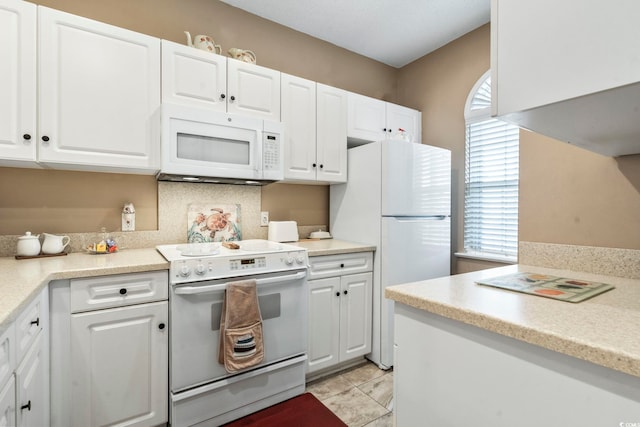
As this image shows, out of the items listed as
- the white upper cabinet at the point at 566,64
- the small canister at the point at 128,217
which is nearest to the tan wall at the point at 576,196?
the white upper cabinet at the point at 566,64

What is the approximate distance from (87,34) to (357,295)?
2.32m

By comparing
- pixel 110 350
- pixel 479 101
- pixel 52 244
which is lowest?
pixel 110 350

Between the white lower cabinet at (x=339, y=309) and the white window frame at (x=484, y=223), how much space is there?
1.05 meters

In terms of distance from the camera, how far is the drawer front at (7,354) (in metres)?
0.88

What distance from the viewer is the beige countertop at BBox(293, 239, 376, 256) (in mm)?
2152

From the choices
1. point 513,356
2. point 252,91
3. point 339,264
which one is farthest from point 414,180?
point 513,356

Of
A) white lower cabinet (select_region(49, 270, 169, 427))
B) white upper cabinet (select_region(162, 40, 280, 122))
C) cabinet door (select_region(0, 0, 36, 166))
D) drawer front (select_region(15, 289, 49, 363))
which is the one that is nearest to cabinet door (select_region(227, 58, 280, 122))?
white upper cabinet (select_region(162, 40, 280, 122))

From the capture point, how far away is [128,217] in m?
2.09

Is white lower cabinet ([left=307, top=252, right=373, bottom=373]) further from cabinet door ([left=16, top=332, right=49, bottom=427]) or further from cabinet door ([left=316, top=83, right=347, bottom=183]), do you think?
cabinet door ([left=16, top=332, right=49, bottom=427])

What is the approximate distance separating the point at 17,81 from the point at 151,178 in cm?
82

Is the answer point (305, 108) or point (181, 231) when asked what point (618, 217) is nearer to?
point (305, 108)

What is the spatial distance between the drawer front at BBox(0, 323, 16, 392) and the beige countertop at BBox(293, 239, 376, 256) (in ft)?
4.67

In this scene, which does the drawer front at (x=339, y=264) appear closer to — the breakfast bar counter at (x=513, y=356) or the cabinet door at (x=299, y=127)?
the cabinet door at (x=299, y=127)

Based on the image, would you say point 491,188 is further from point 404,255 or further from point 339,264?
point 339,264
